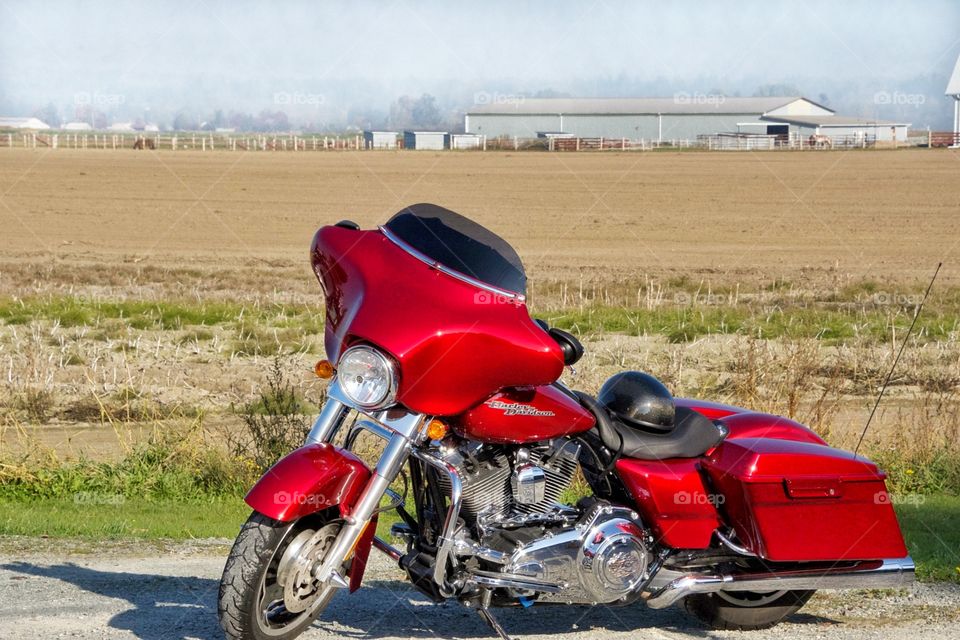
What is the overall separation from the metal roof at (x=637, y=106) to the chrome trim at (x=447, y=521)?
98.4 m

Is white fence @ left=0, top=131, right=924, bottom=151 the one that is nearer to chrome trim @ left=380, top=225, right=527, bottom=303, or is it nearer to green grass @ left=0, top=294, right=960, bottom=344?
green grass @ left=0, top=294, right=960, bottom=344

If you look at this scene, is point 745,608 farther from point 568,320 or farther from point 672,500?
point 568,320

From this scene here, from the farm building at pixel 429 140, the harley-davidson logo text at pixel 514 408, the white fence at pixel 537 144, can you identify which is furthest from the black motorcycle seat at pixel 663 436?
the farm building at pixel 429 140

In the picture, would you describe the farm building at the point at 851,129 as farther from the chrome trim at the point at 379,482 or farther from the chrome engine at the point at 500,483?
the chrome trim at the point at 379,482

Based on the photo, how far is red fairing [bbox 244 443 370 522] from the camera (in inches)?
188

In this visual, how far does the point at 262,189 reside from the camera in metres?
46.2

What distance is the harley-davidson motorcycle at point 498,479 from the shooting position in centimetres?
483

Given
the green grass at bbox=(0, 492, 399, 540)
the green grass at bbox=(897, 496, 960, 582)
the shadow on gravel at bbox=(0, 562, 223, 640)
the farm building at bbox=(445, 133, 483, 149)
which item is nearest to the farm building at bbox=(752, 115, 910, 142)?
the farm building at bbox=(445, 133, 483, 149)

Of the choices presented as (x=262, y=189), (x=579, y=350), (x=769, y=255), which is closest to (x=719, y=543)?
(x=579, y=350)

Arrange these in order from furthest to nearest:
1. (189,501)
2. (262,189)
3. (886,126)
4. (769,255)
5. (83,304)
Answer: (886,126) < (262,189) < (769,255) < (83,304) < (189,501)

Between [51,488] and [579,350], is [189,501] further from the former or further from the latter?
[579,350]

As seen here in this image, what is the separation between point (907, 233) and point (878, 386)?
2233cm

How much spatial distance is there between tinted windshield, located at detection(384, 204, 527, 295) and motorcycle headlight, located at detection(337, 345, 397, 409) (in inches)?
21.0

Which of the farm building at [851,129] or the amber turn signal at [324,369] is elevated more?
the farm building at [851,129]
